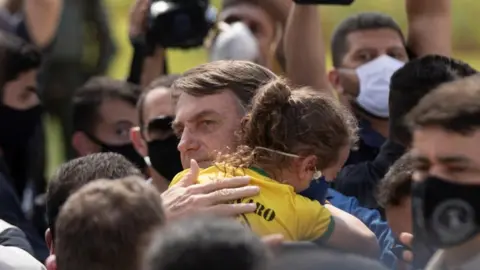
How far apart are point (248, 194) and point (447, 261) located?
60 cm

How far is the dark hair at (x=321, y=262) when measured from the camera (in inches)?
86.0

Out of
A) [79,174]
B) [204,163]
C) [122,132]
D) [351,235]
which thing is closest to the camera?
[351,235]

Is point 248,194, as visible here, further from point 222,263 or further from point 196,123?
point 222,263

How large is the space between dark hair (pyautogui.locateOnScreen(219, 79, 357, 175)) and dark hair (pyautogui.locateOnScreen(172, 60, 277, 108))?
179 millimetres

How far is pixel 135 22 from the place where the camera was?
5.79 meters

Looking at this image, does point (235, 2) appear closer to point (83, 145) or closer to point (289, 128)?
point (83, 145)

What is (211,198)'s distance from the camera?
9.80 ft

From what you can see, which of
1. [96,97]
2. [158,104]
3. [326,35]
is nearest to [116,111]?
[96,97]

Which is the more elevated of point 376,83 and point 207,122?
point 207,122

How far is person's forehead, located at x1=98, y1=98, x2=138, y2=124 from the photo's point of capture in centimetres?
548

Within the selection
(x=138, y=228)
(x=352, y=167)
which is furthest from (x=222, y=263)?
(x=352, y=167)

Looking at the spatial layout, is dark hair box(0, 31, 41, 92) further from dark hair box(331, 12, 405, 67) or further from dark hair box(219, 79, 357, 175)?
dark hair box(219, 79, 357, 175)

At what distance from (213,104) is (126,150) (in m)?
2.09

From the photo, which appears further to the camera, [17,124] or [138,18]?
[138,18]
